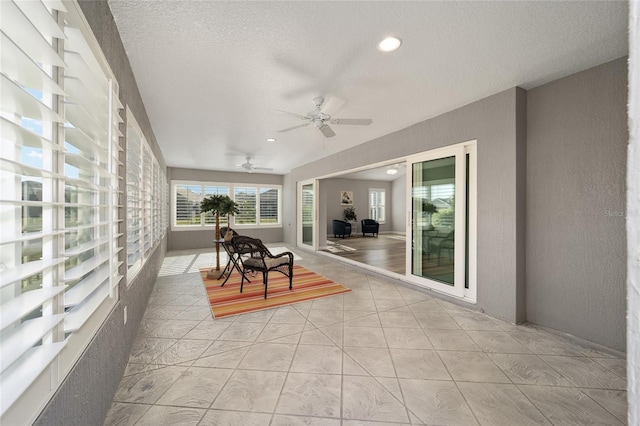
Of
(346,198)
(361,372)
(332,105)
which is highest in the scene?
(332,105)

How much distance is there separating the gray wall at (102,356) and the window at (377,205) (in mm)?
10478

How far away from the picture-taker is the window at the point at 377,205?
12.0 metres

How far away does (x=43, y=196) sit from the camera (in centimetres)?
103

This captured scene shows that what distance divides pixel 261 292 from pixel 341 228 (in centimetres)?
655

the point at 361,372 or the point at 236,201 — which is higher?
the point at 236,201

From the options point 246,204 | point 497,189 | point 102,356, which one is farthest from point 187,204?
point 497,189

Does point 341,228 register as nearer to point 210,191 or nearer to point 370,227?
point 370,227

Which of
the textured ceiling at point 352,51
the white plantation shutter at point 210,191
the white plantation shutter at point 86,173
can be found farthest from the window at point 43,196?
the white plantation shutter at point 210,191

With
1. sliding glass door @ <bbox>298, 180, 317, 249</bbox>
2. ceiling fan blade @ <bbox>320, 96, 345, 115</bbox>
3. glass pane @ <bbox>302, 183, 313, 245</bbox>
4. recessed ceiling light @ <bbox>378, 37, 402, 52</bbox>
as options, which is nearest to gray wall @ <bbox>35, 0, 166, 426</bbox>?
ceiling fan blade @ <bbox>320, 96, 345, 115</bbox>

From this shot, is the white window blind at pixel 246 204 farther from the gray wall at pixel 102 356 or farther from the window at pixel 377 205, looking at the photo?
the gray wall at pixel 102 356

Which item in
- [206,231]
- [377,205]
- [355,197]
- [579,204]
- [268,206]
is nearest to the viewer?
[579,204]

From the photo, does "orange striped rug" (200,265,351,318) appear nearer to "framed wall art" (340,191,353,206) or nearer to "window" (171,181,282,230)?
"window" (171,181,282,230)

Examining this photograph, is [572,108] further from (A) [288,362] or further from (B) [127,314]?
(B) [127,314]

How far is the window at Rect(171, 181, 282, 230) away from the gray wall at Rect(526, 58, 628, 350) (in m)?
6.72
